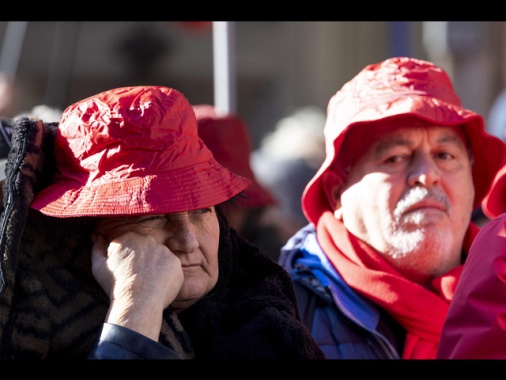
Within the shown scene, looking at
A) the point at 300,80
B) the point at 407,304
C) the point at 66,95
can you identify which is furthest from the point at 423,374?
the point at 300,80

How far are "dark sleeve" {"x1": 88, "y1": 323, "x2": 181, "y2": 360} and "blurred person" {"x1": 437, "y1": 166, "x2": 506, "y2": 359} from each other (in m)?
0.66

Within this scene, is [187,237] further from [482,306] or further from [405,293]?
[405,293]

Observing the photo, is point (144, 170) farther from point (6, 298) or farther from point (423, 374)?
point (423, 374)

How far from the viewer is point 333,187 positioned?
3.39m

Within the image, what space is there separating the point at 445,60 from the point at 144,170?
24.0 ft

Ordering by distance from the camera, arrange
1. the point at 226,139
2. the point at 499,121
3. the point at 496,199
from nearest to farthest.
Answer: the point at 496,199, the point at 226,139, the point at 499,121

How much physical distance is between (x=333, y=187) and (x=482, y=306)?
1.16 meters

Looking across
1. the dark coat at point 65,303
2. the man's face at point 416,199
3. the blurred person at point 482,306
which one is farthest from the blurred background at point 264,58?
the blurred person at point 482,306

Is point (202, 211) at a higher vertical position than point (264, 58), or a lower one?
higher

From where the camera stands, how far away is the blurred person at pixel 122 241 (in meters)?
2.30

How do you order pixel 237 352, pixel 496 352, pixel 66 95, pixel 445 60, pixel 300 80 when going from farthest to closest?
pixel 300 80
pixel 445 60
pixel 66 95
pixel 237 352
pixel 496 352

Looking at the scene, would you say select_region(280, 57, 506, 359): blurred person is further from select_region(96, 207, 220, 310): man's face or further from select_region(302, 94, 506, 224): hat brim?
select_region(96, 207, 220, 310): man's face

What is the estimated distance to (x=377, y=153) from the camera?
324 centimetres

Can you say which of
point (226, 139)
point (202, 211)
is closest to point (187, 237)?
point (202, 211)
